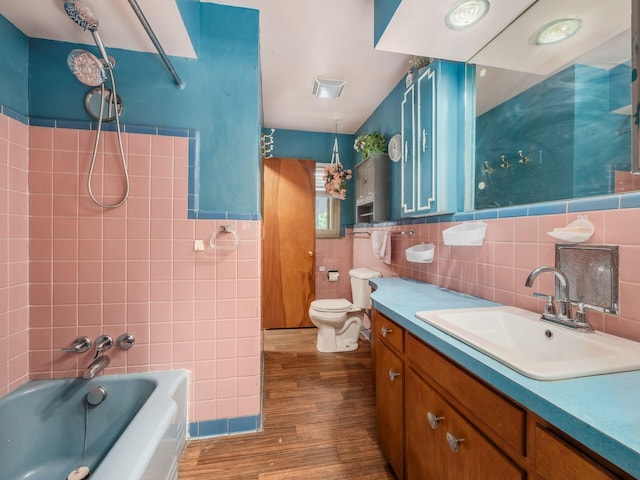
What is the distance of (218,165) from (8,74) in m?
1.05

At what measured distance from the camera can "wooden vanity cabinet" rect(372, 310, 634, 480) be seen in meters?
0.54

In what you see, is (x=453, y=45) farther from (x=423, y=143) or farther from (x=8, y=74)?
(x=8, y=74)

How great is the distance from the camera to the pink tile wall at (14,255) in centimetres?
128

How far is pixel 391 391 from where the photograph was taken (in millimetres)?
1274

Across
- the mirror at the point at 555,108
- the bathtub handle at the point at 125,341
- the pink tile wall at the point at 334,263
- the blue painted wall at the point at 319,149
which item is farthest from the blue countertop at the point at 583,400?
the blue painted wall at the point at 319,149

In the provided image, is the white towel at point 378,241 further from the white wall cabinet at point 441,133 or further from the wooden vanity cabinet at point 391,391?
the wooden vanity cabinet at point 391,391

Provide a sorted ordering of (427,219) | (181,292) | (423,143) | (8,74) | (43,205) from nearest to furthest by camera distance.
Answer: (8,74), (43,205), (181,292), (423,143), (427,219)

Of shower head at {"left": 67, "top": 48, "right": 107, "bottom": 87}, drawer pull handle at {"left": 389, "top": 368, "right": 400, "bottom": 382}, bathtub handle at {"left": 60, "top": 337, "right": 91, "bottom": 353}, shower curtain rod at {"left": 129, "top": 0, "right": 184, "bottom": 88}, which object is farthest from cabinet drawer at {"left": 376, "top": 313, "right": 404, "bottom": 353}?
shower head at {"left": 67, "top": 48, "right": 107, "bottom": 87}

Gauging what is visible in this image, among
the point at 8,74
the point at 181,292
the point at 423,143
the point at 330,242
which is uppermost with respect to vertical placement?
the point at 8,74

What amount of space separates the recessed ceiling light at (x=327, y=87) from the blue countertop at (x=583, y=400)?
7.63ft

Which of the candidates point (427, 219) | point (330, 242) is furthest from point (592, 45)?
point (330, 242)

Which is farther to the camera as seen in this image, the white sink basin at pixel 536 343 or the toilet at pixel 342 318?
the toilet at pixel 342 318

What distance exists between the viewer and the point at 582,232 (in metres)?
0.95

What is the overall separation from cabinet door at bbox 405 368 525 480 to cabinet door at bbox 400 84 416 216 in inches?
51.3
